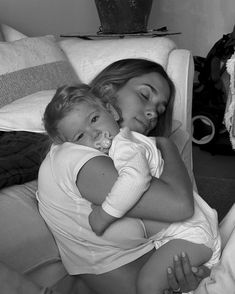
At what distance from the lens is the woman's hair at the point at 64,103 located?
39.9 inches

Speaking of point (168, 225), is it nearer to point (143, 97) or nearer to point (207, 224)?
point (207, 224)

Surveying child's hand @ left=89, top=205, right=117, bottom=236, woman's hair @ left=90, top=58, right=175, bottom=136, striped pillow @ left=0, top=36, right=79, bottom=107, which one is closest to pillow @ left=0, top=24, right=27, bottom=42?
striped pillow @ left=0, top=36, right=79, bottom=107

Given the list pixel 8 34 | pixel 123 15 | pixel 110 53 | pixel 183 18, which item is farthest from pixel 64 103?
pixel 183 18

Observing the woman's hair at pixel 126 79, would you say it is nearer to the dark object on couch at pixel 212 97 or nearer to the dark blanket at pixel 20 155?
the dark blanket at pixel 20 155

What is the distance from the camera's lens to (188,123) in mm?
1846

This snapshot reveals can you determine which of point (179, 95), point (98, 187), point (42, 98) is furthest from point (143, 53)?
point (98, 187)

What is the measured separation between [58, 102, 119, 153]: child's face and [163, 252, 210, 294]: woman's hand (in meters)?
0.28

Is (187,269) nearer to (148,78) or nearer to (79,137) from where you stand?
(79,137)

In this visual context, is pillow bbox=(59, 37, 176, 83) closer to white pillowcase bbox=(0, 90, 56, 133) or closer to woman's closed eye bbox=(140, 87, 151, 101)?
white pillowcase bbox=(0, 90, 56, 133)

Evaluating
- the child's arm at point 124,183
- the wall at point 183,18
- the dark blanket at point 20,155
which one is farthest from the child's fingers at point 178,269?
the wall at point 183,18

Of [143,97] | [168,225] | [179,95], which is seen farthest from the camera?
[179,95]

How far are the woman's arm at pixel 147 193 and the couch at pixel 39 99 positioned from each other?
0.72 feet

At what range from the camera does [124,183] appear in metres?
0.89

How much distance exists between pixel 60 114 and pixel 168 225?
1.11ft
